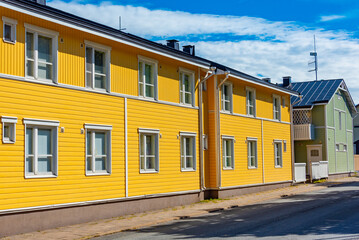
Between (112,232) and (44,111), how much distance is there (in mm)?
4186

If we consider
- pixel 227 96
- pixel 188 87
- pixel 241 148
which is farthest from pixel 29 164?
pixel 241 148

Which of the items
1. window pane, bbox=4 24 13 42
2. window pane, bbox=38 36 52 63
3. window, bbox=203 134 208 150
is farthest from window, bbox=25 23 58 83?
window, bbox=203 134 208 150

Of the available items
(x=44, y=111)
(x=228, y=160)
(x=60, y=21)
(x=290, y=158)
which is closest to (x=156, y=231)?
(x=44, y=111)

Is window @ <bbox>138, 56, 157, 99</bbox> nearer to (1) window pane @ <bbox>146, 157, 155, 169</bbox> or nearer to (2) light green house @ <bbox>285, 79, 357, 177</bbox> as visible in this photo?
(1) window pane @ <bbox>146, 157, 155, 169</bbox>

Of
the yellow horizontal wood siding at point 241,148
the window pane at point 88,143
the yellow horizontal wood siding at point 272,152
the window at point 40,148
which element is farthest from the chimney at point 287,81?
the window at point 40,148

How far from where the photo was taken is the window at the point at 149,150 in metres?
19.3

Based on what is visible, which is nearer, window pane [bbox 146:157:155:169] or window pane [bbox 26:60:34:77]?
window pane [bbox 26:60:34:77]

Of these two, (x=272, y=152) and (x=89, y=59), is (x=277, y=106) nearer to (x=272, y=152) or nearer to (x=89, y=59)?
(x=272, y=152)

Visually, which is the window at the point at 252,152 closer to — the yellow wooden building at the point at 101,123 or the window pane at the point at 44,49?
the yellow wooden building at the point at 101,123

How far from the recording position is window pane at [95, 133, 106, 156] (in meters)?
17.1

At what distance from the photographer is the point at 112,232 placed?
1403 cm

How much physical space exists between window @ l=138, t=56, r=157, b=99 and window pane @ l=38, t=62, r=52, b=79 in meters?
4.62

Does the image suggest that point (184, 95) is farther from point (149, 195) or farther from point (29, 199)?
point (29, 199)

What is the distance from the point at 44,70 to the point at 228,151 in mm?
12500
